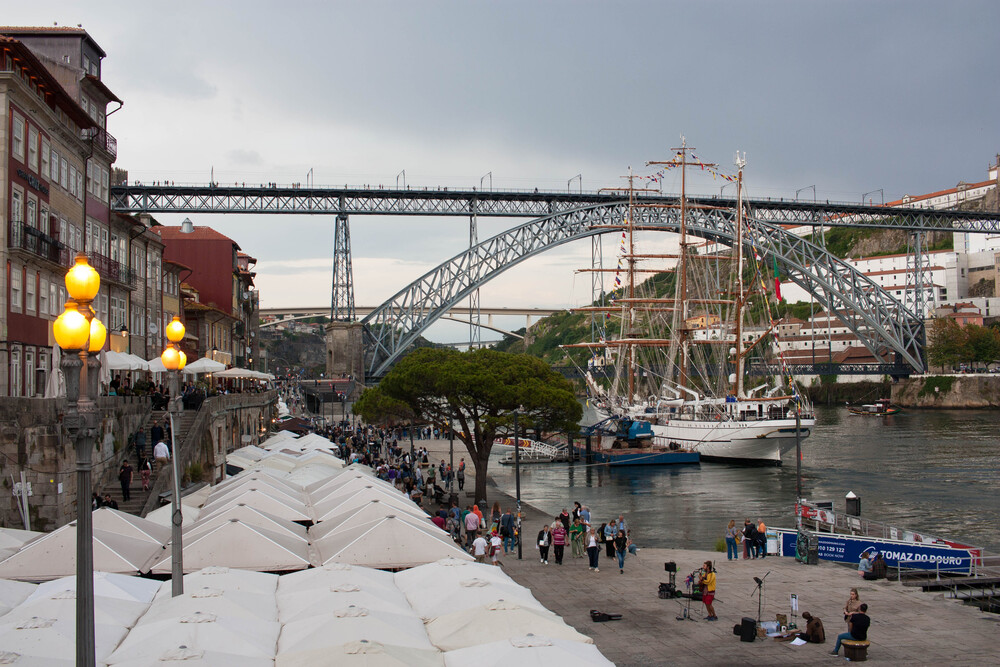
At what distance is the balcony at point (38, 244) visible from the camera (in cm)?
2230

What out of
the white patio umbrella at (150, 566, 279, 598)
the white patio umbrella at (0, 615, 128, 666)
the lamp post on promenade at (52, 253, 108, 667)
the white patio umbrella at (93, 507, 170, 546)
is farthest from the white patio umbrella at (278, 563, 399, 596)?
the lamp post on promenade at (52, 253, 108, 667)

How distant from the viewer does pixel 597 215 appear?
82.0 m

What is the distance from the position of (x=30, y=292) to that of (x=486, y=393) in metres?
15.7

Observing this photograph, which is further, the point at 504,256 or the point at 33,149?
the point at 504,256

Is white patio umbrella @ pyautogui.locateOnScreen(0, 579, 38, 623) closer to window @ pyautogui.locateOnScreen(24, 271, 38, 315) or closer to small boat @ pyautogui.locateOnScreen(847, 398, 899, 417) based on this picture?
window @ pyautogui.locateOnScreen(24, 271, 38, 315)

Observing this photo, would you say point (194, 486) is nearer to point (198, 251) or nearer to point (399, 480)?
point (399, 480)

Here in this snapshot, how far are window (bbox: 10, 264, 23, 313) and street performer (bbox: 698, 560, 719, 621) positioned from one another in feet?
57.9

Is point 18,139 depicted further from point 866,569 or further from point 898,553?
point 898,553

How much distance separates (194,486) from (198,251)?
35.4 m

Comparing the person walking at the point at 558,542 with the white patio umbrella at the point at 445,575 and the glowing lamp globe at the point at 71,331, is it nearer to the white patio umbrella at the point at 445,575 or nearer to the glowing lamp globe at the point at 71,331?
the white patio umbrella at the point at 445,575

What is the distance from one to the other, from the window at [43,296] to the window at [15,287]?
1355 mm

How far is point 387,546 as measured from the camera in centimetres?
1602

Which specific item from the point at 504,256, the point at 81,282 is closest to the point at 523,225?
the point at 504,256

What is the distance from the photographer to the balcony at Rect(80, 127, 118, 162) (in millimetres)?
28891
